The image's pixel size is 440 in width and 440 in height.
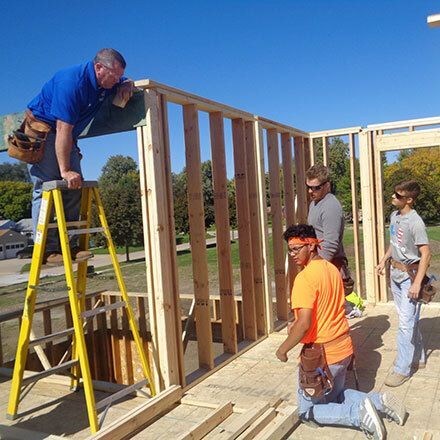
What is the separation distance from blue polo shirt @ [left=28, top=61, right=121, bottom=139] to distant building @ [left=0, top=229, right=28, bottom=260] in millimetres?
38740

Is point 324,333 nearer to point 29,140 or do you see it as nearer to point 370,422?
point 370,422

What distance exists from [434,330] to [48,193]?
4296 millimetres

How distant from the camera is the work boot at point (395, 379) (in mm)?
3812

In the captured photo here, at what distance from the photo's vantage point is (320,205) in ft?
14.3

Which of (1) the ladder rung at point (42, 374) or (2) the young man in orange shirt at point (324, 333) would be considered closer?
(2) the young man in orange shirt at point (324, 333)

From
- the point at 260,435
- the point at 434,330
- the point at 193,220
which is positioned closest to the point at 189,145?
the point at 193,220

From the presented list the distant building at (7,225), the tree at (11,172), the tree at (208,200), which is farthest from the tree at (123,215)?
the tree at (11,172)

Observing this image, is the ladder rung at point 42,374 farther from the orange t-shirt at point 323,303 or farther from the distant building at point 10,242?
the distant building at point 10,242

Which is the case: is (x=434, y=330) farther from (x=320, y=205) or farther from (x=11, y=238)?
(x=11, y=238)

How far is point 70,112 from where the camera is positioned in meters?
3.18

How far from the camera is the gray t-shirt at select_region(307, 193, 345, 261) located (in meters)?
4.21

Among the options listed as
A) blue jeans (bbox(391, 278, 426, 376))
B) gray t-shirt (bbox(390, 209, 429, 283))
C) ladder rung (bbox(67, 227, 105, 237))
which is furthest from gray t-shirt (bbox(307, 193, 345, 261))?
ladder rung (bbox(67, 227, 105, 237))

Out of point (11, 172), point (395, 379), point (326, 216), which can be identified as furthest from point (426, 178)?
point (11, 172)

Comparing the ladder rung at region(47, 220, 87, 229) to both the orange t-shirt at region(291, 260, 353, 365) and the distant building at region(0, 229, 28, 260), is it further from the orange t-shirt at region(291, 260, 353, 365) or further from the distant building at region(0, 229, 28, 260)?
the distant building at region(0, 229, 28, 260)
